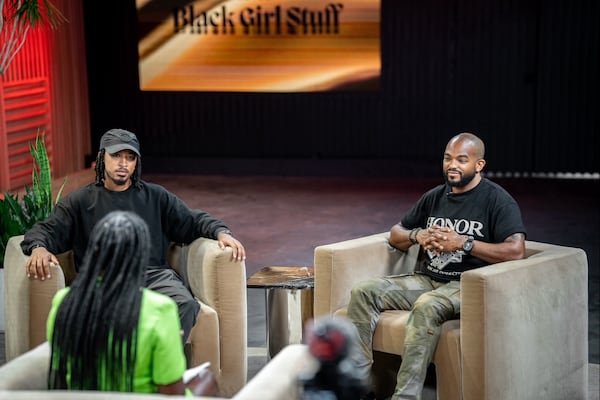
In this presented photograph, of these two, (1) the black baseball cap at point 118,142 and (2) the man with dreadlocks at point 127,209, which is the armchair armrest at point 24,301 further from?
(1) the black baseball cap at point 118,142

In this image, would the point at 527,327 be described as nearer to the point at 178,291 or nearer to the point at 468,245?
the point at 468,245

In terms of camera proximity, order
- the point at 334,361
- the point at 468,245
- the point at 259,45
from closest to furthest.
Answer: the point at 334,361
the point at 468,245
the point at 259,45

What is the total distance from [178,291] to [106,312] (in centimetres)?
158

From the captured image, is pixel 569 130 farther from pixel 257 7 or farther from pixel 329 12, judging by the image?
pixel 257 7

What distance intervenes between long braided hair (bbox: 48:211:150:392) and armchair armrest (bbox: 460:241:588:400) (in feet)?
5.28

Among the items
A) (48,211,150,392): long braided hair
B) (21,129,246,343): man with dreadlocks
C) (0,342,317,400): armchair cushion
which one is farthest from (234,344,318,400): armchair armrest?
(21,129,246,343): man with dreadlocks

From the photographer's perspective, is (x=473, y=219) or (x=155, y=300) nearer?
(x=155, y=300)

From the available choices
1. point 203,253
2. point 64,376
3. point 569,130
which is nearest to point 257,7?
point 569,130

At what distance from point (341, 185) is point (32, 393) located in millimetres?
7981

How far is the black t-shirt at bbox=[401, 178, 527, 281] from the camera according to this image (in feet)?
13.1

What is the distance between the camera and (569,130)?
33.9ft

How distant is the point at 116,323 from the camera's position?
2.39 meters

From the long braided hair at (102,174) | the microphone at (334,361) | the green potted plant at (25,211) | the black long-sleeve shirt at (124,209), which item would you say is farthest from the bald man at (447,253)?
the green potted plant at (25,211)

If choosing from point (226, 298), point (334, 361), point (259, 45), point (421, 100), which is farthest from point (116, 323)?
point (259, 45)
